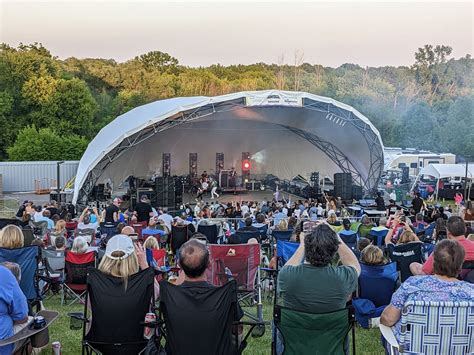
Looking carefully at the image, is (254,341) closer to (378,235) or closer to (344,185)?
(378,235)

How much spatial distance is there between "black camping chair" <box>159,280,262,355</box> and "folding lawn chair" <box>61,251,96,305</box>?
326 cm

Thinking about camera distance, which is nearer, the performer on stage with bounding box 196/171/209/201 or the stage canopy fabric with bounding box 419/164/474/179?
the stage canopy fabric with bounding box 419/164/474/179

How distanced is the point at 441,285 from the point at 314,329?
2.43 ft

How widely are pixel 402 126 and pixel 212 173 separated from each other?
2337 cm

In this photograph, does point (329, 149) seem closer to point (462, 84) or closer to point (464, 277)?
point (464, 277)

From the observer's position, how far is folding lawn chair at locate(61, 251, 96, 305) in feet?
20.4

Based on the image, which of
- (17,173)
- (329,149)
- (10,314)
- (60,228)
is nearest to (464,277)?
(10,314)

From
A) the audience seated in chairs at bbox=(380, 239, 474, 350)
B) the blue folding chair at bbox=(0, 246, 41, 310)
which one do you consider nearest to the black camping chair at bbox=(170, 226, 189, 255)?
the blue folding chair at bbox=(0, 246, 41, 310)

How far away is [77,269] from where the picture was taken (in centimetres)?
620

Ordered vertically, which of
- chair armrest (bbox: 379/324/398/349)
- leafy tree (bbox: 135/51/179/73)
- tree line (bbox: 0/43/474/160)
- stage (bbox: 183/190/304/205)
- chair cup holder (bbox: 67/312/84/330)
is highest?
leafy tree (bbox: 135/51/179/73)

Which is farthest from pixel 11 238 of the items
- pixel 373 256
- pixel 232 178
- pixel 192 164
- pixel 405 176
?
pixel 405 176

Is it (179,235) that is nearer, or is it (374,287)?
(374,287)

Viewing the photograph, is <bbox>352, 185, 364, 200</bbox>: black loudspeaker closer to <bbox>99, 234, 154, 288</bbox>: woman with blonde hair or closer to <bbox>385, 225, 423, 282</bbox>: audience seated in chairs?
<bbox>385, 225, 423, 282</bbox>: audience seated in chairs

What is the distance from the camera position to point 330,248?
3199mm
